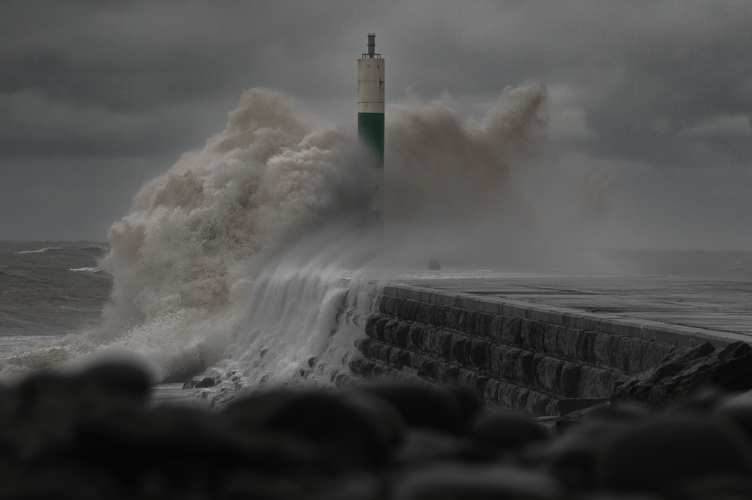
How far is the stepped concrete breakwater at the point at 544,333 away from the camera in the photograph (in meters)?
6.54

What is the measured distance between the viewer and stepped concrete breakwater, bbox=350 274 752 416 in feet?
21.5

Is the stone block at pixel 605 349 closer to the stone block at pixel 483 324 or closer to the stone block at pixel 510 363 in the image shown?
the stone block at pixel 510 363

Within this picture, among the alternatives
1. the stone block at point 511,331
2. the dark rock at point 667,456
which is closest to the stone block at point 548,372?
the stone block at point 511,331

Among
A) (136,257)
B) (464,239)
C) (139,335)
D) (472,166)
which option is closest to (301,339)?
(139,335)


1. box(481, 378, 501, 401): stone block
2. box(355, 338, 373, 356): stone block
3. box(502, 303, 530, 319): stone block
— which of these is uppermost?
box(502, 303, 530, 319): stone block

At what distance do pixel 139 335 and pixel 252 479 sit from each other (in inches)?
771

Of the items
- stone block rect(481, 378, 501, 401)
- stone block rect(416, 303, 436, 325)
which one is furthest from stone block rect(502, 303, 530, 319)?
stone block rect(416, 303, 436, 325)

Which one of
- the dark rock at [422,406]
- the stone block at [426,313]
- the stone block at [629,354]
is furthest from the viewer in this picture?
the stone block at [426,313]

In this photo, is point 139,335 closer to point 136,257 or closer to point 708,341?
point 136,257

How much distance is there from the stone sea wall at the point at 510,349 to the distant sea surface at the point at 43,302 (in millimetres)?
11139

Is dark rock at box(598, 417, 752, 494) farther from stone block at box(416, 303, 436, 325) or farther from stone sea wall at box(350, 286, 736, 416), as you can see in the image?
stone block at box(416, 303, 436, 325)

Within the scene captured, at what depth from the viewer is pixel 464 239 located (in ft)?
95.7

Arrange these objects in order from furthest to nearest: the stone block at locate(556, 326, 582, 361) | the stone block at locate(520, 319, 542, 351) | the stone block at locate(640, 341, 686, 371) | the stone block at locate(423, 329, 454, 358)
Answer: the stone block at locate(423, 329, 454, 358)
the stone block at locate(520, 319, 542, 351)
the stone block at locate(556, 326, 582, 361)
the stone block at locate(640, 341, 686, 371)

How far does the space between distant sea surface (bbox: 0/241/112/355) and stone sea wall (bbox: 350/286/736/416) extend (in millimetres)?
11139
